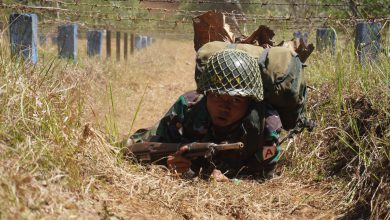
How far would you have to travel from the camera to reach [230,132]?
350 cm

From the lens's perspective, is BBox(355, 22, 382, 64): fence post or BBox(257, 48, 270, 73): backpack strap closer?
BBox(257, 48, 270, 73): backpack strap

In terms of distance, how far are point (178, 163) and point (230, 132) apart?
41cm

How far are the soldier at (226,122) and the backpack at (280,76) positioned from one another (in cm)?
10

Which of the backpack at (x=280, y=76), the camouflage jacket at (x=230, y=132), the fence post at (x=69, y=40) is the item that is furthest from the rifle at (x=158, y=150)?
the fence post at (x=69, y=40)

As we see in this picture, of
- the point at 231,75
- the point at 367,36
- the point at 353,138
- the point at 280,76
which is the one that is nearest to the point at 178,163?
the point at 231,75

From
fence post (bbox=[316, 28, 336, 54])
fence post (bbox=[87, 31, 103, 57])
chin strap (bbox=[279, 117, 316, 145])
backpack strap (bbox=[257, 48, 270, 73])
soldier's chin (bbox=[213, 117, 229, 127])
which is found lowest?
fence post (bbox=[87, 31, 103, 57])

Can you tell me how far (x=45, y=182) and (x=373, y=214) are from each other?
61.3 inches

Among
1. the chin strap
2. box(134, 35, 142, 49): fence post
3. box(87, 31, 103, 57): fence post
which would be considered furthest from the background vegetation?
box(134, 35, 142, 49): fence post

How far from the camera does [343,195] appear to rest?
120 inches

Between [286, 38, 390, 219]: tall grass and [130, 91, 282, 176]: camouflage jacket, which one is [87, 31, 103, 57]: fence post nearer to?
[286, 38, 390, 219]: tall grass

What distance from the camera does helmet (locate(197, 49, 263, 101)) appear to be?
318 centimetres

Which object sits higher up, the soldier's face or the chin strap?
the soldier's face

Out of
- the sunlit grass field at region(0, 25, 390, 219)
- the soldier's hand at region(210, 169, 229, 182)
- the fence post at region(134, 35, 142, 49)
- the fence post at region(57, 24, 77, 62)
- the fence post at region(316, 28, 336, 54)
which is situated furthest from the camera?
the fence post at region(134, 35, 142, 49)

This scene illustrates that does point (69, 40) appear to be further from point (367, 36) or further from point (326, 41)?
point (367, 36)
